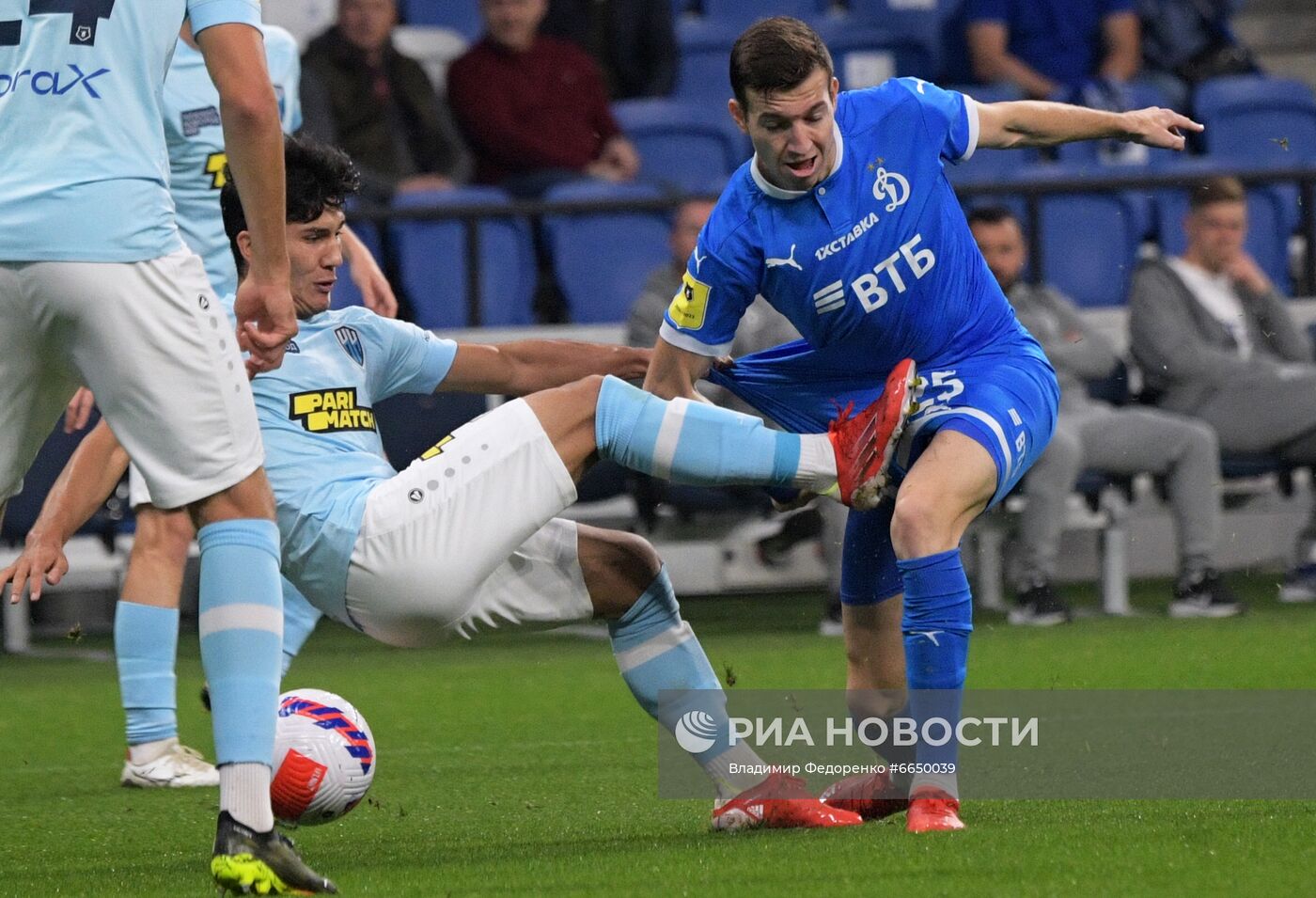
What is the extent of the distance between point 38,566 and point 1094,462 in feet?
19.1

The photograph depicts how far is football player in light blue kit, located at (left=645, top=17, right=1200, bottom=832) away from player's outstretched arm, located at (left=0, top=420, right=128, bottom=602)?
1.43 metres

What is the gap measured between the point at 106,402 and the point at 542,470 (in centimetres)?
92

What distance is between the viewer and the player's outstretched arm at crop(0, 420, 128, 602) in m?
4.77

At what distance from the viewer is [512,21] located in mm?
10906

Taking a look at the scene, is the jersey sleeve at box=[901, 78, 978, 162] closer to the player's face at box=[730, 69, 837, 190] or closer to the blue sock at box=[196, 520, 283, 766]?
the player's face at box=[730, 69, 837, 190]

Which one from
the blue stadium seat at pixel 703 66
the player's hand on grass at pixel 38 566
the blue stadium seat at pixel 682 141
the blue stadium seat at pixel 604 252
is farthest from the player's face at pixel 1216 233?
the player's hand on grass at pixel 38 566

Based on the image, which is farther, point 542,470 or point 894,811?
point 894,811

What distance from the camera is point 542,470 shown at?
4195mm

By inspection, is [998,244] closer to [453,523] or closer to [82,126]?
[453,523]

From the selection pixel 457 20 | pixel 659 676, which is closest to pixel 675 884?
pixel 659 676

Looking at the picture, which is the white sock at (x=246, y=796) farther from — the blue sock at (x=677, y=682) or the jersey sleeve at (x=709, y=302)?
the jersey sleeve at (x=709, y=302)

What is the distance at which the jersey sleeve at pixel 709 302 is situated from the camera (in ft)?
15.1

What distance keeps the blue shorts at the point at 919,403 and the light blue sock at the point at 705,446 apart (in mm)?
430

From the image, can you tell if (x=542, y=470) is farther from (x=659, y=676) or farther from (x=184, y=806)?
(x=184, y=806)
